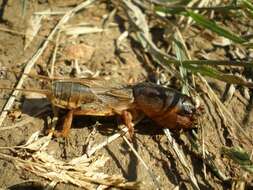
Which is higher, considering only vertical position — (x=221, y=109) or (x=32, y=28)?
Result: (x=32, y=28)

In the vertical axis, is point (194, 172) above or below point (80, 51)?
below

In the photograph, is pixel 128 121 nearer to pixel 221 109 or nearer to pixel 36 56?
pixel 221 109

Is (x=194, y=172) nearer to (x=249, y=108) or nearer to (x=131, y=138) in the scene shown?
(x=131, y=138)

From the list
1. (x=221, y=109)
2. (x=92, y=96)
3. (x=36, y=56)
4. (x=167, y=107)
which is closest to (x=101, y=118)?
(x=92, y=96)

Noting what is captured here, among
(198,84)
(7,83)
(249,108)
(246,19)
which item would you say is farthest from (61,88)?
(246,19)

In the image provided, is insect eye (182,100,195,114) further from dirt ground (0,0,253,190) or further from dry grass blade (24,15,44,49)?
dry grass blade (24,15,44,49)

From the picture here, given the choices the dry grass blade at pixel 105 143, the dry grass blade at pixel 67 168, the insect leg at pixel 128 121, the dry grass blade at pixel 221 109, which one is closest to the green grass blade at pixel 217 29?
the dry grass blade at pixel 221 109

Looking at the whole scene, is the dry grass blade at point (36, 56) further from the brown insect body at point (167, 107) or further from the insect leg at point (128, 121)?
the brown insect body at point (167, 107)
